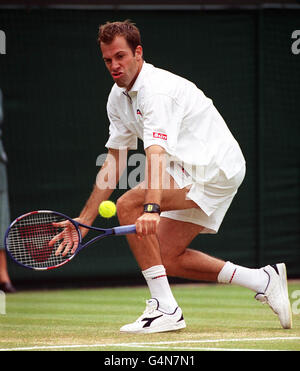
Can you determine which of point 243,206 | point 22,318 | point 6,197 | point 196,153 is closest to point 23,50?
point 6,197

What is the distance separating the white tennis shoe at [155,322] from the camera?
4578 mm

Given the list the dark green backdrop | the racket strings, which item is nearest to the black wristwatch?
the racket strings

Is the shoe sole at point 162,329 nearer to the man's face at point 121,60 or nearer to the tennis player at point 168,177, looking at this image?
the tennis player at point 168,177

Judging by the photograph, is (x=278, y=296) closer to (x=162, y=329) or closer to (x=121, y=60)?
(x=162, y=329)

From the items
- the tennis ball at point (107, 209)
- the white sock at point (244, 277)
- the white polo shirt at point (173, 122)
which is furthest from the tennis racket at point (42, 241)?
the white sock at point (244, 277)

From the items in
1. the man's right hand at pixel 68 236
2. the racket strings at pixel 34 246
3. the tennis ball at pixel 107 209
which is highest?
the tennis ball at pixel 107 209

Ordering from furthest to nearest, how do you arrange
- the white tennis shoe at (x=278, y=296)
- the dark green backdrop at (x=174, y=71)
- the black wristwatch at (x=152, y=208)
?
the dark green backdrop at (x=174, y=71) < the white tennis shoe at (x=278, y=296) < the black wristwatch at (x=152, y=208)

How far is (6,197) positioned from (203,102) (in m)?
3.27

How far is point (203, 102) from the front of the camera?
479 centimetres

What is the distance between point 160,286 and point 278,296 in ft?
2.29

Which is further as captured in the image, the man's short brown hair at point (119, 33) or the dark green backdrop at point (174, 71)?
the dark green backdrop at point (174, 71)

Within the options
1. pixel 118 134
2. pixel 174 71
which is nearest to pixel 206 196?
Result: pixel 118 134

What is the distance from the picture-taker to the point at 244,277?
488cm
